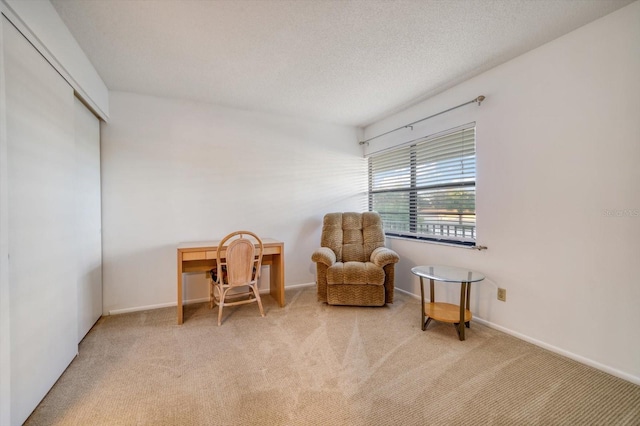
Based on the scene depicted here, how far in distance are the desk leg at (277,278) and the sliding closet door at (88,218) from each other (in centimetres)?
176

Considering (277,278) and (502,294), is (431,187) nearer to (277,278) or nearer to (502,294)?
(502,294)

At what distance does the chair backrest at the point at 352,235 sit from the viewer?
3408mm

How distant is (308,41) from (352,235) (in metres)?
2.26

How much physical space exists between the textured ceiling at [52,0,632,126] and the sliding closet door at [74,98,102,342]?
561mm

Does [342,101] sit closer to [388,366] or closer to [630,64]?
[630,64]

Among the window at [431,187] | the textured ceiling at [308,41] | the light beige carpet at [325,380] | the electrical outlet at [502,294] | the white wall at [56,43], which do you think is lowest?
the light beige carpet at [325,380]

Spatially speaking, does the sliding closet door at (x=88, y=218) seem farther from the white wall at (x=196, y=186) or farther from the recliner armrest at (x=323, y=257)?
the recliner armrest at (x=323, y=257)

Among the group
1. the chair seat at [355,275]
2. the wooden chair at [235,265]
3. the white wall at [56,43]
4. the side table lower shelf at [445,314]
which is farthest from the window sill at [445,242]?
the white wall at [56,43]

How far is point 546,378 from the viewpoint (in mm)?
1698

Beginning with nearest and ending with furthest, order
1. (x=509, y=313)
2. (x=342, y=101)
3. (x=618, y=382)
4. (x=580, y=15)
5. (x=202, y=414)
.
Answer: (x=202, y=414) < (x=618, y=382) < (x=580, y=15) < (x=509, y=313) < (x=342, y=101)

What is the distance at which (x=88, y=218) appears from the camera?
7.91 feet

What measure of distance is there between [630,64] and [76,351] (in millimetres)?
4341

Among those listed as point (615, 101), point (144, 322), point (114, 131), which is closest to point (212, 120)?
point (114, 131)

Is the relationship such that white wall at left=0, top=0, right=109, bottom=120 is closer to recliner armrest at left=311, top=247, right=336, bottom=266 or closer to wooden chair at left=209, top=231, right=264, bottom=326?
wooden chair at left=209, top=231, right=264, bottom=326
